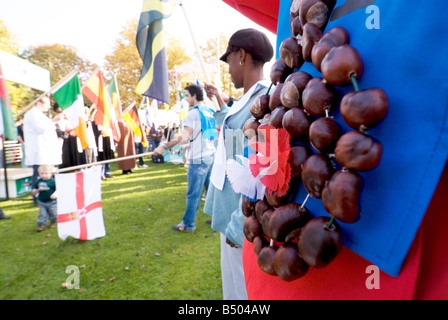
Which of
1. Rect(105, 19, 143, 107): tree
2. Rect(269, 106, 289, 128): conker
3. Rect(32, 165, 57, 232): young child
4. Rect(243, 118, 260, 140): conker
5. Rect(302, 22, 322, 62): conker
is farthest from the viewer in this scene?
Rect(105, 19, 143, 107): tree

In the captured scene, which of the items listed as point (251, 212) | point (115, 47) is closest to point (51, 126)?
point (251, 212)

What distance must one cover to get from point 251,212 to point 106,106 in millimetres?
6632

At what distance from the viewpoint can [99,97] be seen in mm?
6562

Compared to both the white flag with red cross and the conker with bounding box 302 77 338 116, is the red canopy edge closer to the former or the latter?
the conker with bounding box 302 77 338 116

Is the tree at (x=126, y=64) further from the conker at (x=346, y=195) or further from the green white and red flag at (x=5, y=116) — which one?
the conker at (x=346, y=195)

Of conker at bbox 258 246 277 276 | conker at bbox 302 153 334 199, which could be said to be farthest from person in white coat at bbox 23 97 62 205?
conker at bbox 302 153 334 199

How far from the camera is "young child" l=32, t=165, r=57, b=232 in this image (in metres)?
5.22

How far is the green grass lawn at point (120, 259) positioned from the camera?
330 cm

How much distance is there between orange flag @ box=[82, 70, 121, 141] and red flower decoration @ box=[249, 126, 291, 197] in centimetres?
645

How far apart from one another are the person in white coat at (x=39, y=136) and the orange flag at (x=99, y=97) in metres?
0.89

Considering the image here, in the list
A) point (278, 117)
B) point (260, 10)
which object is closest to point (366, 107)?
point (278, 117)

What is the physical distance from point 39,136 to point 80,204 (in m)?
3.00

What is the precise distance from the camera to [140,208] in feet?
21.8
